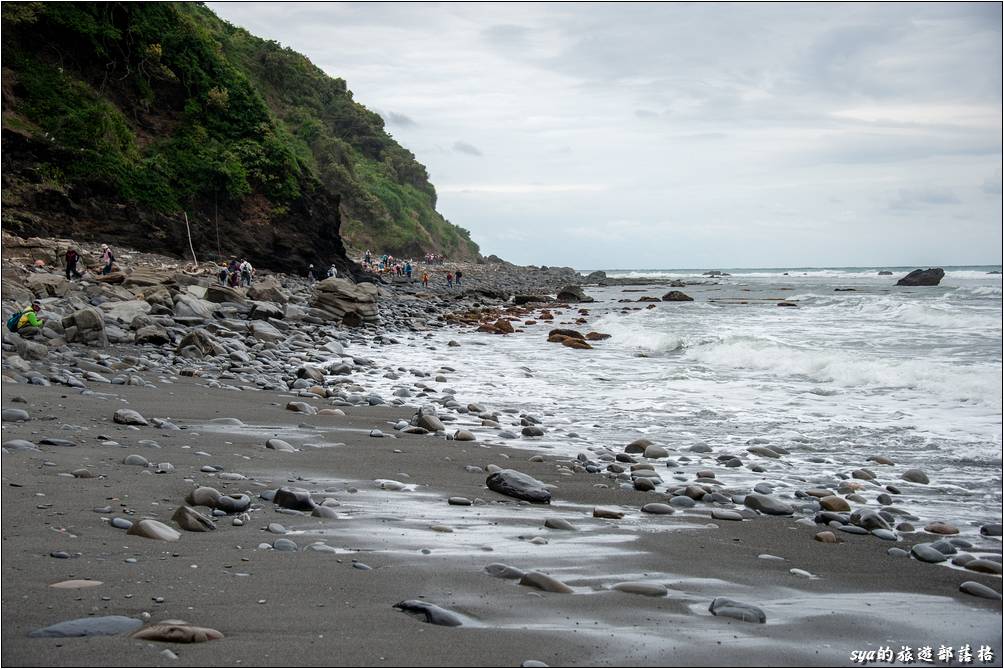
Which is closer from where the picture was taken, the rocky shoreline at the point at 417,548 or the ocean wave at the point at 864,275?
the rocky shoreline at the point at 417,548

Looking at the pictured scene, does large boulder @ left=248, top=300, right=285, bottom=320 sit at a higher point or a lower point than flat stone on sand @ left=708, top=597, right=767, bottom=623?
higher

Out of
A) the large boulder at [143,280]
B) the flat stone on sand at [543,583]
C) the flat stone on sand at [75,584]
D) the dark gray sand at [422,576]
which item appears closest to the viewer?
the dark gray sand at [422,576]

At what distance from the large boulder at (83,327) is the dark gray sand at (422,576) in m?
6.17

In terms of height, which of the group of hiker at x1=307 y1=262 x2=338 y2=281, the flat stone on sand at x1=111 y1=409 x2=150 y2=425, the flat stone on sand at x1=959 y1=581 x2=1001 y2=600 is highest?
the group of hiker at x1=307 y1=262 x2=338 y2=281

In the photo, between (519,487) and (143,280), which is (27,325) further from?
(143,280)

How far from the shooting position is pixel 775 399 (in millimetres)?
10172

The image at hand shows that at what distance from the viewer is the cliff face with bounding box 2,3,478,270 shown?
26125mm

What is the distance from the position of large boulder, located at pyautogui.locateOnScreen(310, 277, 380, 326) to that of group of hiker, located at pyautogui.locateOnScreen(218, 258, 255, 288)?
12.9ft

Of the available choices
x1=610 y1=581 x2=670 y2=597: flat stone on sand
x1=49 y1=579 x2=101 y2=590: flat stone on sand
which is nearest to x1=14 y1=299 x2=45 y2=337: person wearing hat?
x1=49 y1=579 x2=101 y2=590: flat stone on sand

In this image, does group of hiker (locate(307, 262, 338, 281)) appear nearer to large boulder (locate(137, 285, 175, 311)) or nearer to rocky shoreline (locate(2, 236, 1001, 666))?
large boulder (locate(137, 285, 175, 311))

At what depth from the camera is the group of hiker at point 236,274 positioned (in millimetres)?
23650

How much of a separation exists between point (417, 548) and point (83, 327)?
9.59 metres

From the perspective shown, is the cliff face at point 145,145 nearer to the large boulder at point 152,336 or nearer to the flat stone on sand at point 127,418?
the large boulder at point 152,336

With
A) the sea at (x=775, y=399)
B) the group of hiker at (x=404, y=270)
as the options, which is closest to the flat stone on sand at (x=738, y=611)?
the sea at (x=775, y=399)
